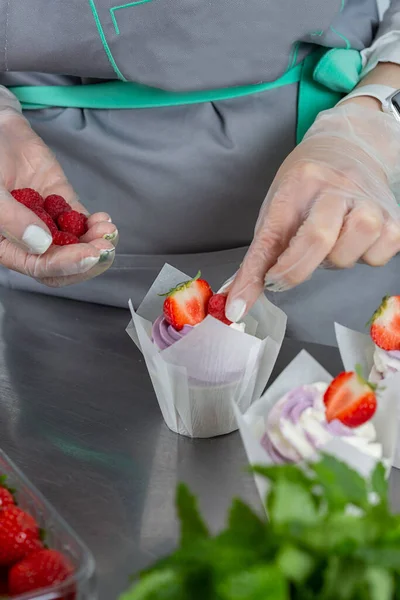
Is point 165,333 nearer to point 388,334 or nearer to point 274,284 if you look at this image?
point 274,284

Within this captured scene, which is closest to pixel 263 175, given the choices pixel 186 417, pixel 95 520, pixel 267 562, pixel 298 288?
pixel 298 288

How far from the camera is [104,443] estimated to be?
47.9 inches

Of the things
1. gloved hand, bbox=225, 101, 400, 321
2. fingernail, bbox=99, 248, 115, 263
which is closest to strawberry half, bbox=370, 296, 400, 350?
gloved hand, bbox=225, 101, 400, 321

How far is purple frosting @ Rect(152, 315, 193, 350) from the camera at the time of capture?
1259 mm

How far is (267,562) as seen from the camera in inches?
23.4

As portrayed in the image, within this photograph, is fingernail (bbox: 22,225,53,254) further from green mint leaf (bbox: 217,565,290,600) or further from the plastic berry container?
green mint leaf (bbox: 217,565,290,600)

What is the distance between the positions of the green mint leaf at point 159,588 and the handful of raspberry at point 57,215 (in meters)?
0.87

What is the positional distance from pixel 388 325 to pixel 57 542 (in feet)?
2.01

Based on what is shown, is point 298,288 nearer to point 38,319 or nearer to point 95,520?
point 38,319

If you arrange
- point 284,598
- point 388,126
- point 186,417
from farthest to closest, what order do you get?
point 388,126, point 186,417, point 284,598

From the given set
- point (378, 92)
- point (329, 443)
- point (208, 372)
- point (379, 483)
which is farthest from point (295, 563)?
point (378, 92)

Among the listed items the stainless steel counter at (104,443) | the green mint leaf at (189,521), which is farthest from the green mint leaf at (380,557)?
the stainless steel counter at (104,443)

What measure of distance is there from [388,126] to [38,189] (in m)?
0.68

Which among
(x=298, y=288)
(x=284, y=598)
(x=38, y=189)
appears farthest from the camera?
(x=298, y=288)
